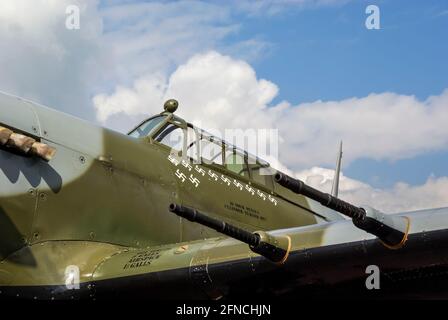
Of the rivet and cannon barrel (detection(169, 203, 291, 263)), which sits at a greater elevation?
the rivet

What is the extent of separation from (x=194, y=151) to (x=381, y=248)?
3.85 metres

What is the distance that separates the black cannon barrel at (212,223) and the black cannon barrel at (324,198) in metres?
0.59

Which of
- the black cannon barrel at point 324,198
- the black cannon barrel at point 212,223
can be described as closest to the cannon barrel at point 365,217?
the black cannon barrel at point 324,198

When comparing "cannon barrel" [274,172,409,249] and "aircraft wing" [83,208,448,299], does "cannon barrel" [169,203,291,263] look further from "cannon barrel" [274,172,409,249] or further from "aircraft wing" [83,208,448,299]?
"cannon barrel" [274,172,409,249]

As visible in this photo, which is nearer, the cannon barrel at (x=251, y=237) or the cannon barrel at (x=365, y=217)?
the cannon barrel at (x=365, y=217)

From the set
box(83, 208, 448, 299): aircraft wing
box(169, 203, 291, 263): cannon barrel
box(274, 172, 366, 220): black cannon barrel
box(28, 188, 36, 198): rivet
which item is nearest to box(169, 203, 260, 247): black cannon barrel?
box(169, 203, 291, 263): cannon barrel

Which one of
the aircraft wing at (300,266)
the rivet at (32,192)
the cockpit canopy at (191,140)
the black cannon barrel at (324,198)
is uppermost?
the cockpit canopy at (191,140)

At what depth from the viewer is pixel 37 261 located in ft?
18.6

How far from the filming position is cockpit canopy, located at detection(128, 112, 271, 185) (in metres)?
7.62

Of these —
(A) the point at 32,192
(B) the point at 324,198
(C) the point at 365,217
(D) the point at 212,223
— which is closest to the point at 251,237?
(D) the point at 212,223

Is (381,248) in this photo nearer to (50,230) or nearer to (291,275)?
Result: (291,275)

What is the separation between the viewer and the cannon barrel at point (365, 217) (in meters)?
3.66

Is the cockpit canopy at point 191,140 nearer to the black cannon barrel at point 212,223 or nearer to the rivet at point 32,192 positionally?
the rivet at point 32,192
